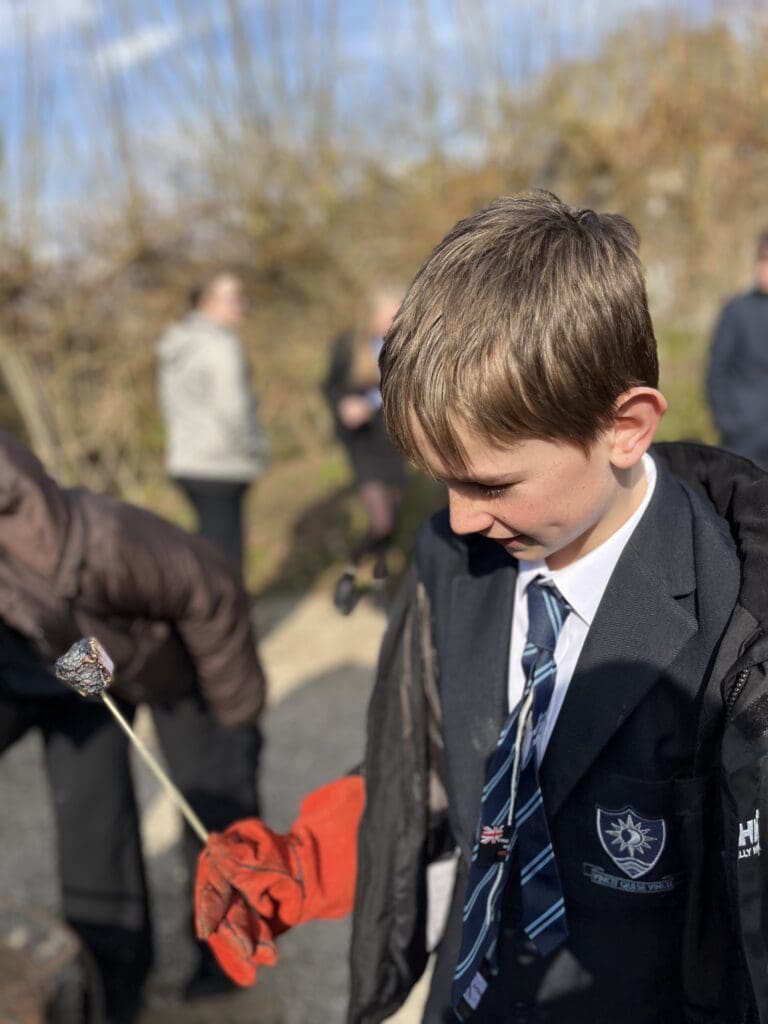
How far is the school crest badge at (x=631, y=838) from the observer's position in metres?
1.27

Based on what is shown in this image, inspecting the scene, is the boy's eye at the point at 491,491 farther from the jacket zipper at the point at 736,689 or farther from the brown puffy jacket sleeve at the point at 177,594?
the brown puffy jacket sleeve at the point at 177,594

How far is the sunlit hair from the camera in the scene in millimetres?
1134

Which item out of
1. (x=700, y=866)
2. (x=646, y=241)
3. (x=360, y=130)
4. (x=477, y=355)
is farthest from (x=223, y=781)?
(x=360, y=130)

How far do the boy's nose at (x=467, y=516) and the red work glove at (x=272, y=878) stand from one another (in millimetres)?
644

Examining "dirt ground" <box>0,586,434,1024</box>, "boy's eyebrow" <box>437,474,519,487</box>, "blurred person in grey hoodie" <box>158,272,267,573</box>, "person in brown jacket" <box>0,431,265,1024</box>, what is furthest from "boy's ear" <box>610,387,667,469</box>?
"blurred person in grey hoodie" <box>158,272,267,573</box>

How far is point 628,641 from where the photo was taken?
1295 mm

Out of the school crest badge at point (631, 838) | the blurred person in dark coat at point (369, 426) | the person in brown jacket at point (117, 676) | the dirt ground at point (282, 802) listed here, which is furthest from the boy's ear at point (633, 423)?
the blurred person in dark coat at point (369, 426)

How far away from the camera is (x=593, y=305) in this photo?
1.14 metres

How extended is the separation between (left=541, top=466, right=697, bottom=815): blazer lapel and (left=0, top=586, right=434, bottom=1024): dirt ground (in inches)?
80.6

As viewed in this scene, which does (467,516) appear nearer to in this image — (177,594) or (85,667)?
(85,667)

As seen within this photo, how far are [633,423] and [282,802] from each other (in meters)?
3.40

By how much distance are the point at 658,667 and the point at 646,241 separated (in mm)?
8867

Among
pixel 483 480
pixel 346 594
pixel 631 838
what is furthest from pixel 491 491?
pixel 346 594

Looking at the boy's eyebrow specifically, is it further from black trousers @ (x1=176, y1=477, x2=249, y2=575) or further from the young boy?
black trousers @ (x1=176, y1=477, x2=249, y2=575)
